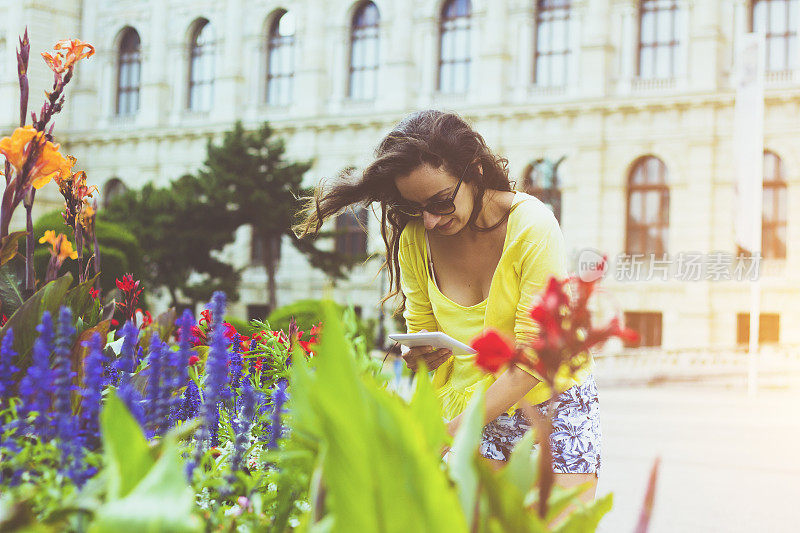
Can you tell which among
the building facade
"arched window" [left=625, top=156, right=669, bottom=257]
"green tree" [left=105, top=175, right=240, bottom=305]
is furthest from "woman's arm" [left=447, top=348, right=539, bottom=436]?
"arched window" [left=625, top=156, right=669, bottom=257]

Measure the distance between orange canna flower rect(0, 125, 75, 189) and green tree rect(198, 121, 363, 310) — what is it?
20.9 m

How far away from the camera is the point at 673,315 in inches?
927

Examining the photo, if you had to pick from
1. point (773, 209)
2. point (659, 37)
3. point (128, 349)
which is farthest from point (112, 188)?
point (128, 349)

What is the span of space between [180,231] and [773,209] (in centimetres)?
1481

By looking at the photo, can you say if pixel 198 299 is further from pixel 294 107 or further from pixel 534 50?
pixel 534 50

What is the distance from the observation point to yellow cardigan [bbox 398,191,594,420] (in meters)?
2.24

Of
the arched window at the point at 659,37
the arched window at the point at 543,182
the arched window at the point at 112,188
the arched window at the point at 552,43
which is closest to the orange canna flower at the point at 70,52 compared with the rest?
the arched window at the point at 543,182

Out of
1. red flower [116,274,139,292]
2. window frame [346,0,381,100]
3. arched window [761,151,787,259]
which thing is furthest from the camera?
window frame [346,0,381,100]

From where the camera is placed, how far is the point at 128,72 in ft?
110

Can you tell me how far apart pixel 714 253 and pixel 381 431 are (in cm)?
2375

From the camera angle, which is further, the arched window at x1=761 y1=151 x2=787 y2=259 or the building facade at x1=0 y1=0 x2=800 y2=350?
the building facade at x1=0 y1=0 x2=800 y2=350

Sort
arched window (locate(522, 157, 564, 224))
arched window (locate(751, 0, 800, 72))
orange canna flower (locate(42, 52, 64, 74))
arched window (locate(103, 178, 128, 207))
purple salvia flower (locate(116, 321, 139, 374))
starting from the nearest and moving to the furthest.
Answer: purple salvia flower (locate(116, 321, 139, 374))
orange canna flower (locate(42, 52, 64, 74))
arched window (locate(751, 0, 800, 72))
arched window (locate(522, 157, 564, 224))
arched window (locate(103, 178, 128, 207))

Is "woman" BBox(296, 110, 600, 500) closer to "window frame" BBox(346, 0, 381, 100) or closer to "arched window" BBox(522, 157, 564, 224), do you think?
"arched window" BBox(522, 157, 564, 224)

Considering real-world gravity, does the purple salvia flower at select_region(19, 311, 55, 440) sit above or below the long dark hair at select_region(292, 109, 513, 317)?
below
